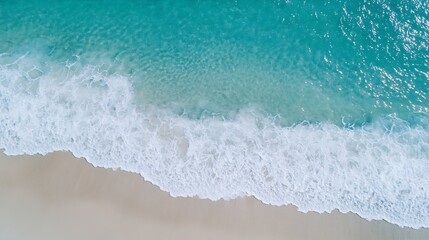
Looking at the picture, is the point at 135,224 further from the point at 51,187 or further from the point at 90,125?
the point at 90,125

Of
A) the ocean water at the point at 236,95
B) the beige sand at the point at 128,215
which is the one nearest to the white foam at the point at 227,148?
the ocean water at the point at 236,95

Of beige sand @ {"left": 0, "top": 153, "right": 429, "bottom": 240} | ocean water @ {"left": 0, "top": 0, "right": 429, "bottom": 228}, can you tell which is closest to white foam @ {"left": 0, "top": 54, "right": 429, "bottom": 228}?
ocean water @ {"left": 0, "top": 0, "right": 429, "bottom": 228}

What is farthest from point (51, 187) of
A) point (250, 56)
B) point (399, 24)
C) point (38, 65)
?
point (399, 24)

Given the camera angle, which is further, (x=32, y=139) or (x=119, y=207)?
(x=32, y=139)

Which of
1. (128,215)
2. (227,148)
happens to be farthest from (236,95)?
(128,215)

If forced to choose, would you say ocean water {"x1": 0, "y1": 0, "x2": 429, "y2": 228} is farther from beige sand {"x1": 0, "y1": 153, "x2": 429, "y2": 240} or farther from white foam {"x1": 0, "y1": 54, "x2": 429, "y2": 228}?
beige sand {"x1": 0, "y1": 153, "x2": 429, "y2": 240}

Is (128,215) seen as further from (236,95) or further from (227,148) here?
(236,95)
